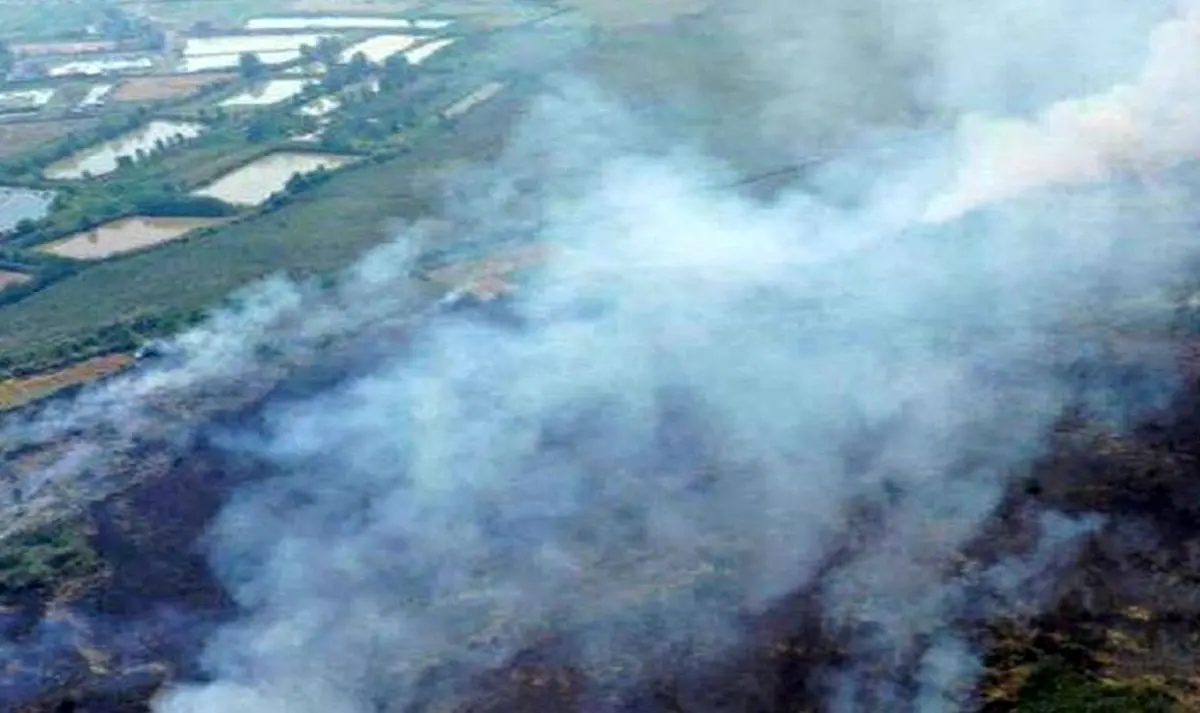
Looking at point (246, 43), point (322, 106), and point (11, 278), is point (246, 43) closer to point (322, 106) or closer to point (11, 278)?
point (322, 106)

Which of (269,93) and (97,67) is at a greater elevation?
(269,93)

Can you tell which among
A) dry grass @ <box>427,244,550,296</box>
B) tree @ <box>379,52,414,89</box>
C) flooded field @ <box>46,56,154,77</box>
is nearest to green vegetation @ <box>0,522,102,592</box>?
dry grass @ <box>427,244,550,296</box>

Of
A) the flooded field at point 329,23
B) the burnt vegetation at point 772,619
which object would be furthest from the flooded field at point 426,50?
the burnt vegetation at point 772,619

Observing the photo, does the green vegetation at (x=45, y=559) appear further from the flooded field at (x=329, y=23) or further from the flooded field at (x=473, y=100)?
the flooded field at (x=329, y=23)

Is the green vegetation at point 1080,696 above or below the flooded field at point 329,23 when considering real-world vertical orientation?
above

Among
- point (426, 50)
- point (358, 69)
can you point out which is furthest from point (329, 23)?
point (358, 69)

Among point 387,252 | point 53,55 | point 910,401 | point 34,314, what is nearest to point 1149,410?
point 910,401

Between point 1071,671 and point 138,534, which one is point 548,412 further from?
point 1071,671
